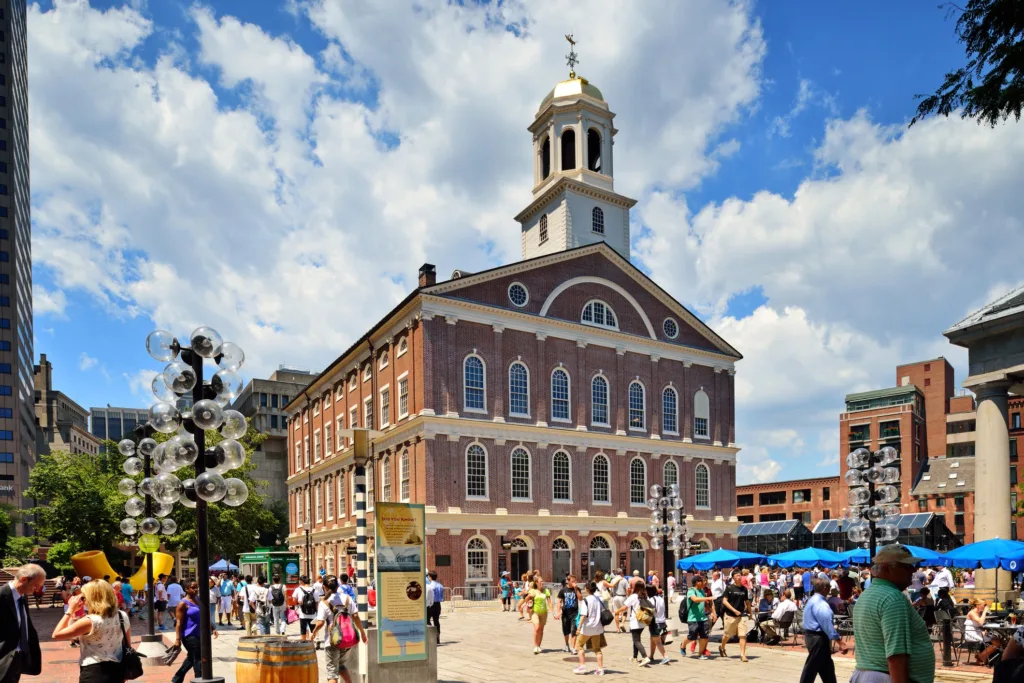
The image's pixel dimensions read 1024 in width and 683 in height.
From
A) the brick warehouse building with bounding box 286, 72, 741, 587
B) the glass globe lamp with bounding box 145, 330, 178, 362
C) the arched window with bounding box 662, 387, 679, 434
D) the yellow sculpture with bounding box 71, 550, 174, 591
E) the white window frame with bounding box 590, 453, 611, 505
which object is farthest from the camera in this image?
the arched window with bounding box 662, 387, 679, 434

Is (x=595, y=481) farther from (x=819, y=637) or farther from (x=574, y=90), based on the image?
(x=819, y=637)

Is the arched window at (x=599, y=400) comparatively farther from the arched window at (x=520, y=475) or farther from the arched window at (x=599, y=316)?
the arched window at (x=520, y=475)

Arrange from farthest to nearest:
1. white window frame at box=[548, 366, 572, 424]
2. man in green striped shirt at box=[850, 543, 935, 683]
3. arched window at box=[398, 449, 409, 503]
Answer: white window frame at box=[548, 366, 572, 424] → arched window at box=[398, 449, 409, 503] → man in green striped shirt at box=[850, 543, 935, 683]

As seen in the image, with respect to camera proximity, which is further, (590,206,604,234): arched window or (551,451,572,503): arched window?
(590,206,604,234): arched window

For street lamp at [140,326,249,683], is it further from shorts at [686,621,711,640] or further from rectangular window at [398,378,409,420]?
rectangular window at [398,378,409,420]

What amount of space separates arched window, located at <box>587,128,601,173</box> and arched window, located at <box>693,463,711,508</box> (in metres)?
20.3

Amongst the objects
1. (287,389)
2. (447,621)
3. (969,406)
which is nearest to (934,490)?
(969,406)

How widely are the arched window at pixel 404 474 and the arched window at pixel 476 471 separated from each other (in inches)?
131

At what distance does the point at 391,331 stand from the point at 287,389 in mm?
68997

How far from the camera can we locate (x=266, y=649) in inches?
→ 417

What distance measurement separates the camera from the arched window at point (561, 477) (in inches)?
1794

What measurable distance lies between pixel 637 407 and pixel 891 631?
44607 mm

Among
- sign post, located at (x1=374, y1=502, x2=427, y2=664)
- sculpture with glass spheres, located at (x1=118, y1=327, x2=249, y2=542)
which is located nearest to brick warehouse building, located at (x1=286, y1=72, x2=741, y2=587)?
sign post, located at (x1=374, y1=502, x2=427, y2=664)

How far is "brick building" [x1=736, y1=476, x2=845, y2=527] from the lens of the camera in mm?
93750
